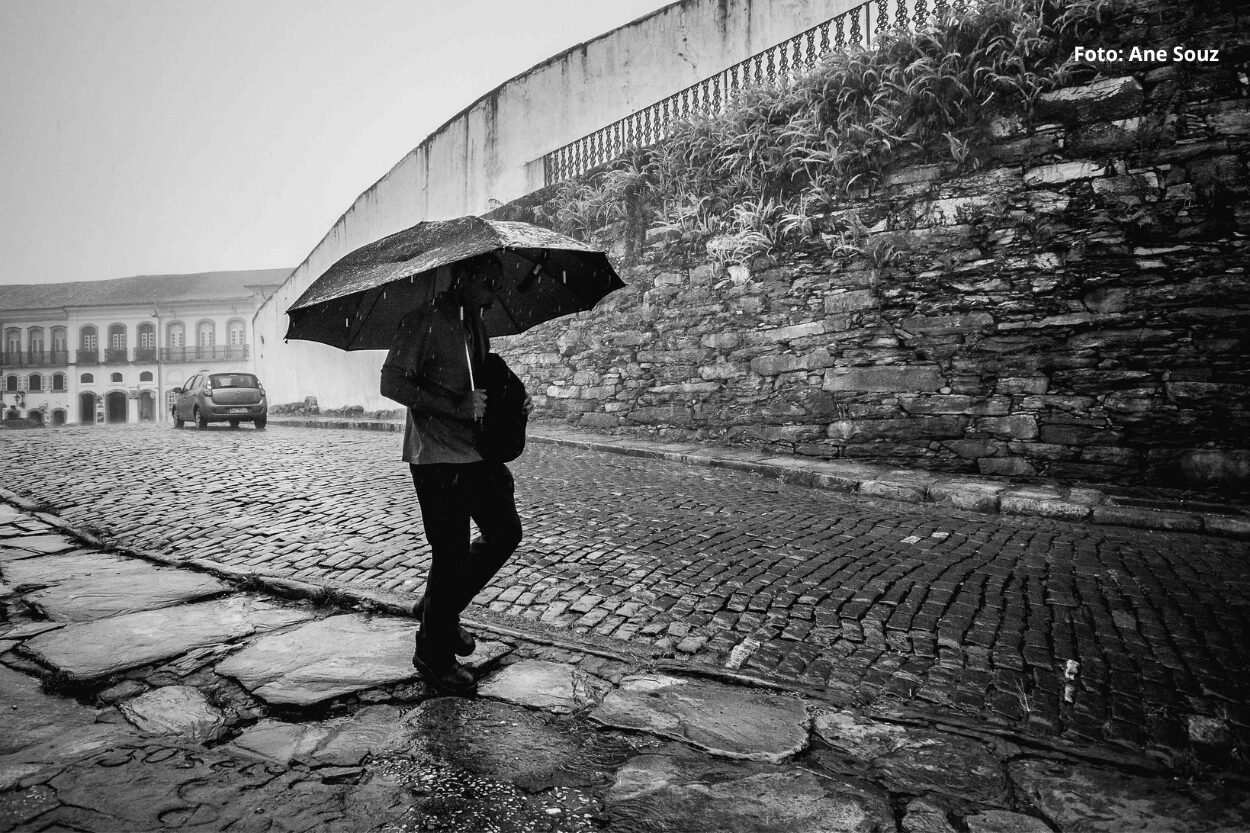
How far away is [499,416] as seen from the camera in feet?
8.57

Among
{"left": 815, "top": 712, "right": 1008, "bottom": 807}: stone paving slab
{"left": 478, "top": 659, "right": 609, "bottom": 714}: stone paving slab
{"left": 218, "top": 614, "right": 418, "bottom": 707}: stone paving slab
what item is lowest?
{"left": 815, "top": 712, "right": 1008, "bottom": 807}: stone paving slab

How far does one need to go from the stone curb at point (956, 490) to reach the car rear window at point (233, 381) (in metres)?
12.0

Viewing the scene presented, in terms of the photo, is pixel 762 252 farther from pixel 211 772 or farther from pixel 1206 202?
pixel 211 772

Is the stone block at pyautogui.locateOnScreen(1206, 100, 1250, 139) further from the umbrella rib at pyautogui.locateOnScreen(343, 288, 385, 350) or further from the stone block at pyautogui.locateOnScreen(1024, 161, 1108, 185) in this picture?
the umbrella rib at pyautogui.locateOnScreen(343, 288, 385, 350)

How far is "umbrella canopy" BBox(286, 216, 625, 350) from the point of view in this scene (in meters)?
2.55

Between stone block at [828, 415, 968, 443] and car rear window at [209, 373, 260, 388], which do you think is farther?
car rear window at [209, 373, 260, 388]

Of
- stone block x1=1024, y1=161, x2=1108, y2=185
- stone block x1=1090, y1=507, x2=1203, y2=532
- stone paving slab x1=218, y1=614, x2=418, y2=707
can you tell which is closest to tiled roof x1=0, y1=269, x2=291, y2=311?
stone block x1=1024, y1=161, x2=1108, y2=185

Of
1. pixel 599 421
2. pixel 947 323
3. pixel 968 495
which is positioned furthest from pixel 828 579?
Result: pixel 599 421

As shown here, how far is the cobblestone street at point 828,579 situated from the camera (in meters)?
2.72

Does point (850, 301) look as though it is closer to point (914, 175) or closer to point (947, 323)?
point (947, 323)

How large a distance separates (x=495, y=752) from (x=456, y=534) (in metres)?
0.82

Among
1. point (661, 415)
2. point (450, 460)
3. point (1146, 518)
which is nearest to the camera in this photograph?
point (450, 460)

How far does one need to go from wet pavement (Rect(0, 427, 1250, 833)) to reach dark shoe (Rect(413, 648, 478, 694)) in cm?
6

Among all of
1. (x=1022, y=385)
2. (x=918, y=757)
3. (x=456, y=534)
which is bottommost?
(x=918, y=757)
